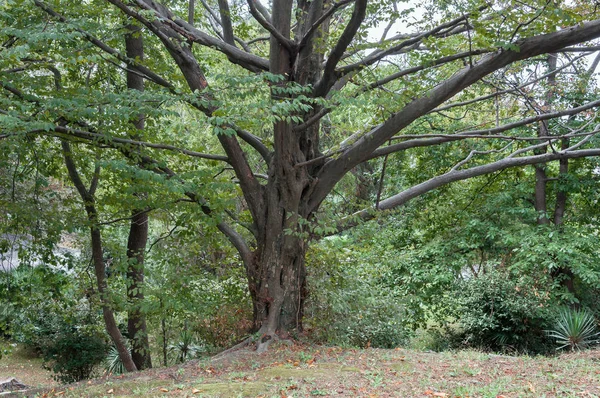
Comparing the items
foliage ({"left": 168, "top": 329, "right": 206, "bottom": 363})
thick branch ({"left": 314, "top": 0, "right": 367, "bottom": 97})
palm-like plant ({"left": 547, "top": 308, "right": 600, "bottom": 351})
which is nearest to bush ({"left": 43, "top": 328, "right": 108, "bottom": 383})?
foliage ({"left": 168, "top": 329, "right": 206, "bottom": 363})

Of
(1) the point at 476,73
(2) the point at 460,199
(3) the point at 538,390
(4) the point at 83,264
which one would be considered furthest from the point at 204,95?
(2) the point at 460,199

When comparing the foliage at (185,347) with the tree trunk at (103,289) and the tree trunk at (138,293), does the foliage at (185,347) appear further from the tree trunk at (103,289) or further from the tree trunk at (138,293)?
the tree trunk at (103,289)

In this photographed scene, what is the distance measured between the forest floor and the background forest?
108cm

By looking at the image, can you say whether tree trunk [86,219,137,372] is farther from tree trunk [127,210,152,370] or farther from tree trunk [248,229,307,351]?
tree trunk [248,229,307,351]

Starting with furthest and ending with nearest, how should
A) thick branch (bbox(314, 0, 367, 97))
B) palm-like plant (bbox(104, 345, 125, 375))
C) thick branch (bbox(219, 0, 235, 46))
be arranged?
1. palm-like plant (bbox(104, 345, 125, 375))
2. thick branch (bbox(219, 0, 235, 46))
3. thick branch (bbox(314, 0, 367, 97))

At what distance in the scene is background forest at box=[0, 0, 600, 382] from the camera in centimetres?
744

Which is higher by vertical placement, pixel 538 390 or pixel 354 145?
pixel 354 145

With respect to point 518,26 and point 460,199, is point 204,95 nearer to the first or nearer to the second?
point 518,26

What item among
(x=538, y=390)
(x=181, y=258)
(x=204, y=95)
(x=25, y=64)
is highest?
(x=25, y=64)

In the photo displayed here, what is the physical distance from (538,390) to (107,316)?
8172 millimetres

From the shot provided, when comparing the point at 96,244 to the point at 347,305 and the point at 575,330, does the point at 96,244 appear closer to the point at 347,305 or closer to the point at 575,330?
the point at 347,305

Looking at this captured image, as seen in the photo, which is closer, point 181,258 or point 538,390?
point 538,390

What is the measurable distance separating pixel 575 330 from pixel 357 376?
755cm

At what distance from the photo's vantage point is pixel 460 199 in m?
14.3
